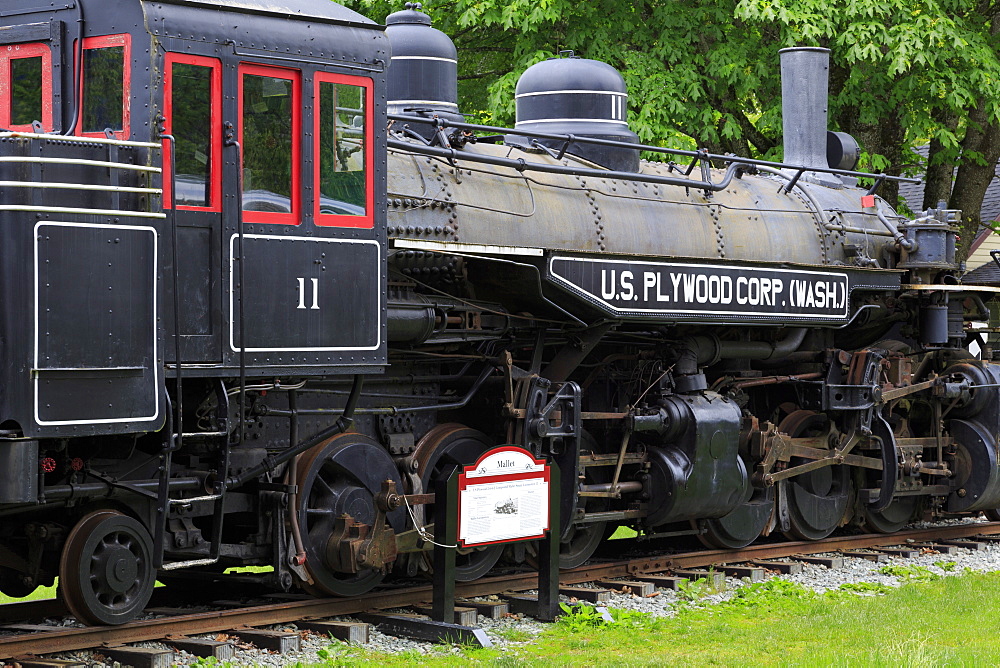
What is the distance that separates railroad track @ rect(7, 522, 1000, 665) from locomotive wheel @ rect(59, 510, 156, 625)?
10.2 inches

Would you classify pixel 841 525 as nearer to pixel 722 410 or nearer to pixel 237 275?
pixel 722 410

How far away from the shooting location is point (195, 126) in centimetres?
→ 724

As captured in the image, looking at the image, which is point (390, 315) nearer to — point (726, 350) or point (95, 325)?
point (95, 325)

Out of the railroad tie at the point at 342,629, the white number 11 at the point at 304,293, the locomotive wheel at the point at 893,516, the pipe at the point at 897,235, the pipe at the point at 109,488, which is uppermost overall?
the pipe at the point at 897,235

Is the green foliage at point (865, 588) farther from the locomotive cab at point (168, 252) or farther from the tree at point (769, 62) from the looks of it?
the tree at point (769, 62)

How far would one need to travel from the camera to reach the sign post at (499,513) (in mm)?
8328

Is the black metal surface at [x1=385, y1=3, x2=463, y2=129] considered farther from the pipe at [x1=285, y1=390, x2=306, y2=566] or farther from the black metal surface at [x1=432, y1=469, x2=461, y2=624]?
the black metal surface at [x1=432, y1=469, x2=461, y2=624]

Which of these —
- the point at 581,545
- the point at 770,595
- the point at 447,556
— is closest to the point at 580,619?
the point at 447,556

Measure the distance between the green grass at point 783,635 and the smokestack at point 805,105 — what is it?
4.63 m

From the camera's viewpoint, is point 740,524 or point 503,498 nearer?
point 503,498

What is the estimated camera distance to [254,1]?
7.62 meters

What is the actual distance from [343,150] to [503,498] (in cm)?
239

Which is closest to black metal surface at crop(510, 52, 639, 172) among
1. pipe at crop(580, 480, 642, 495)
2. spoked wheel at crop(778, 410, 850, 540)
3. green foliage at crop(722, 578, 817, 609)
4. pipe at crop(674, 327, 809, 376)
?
pipe at crop(674, 327, 809, 376)

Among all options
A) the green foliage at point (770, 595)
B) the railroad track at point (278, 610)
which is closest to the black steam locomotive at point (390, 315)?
the railroad track at point (278, 610)
